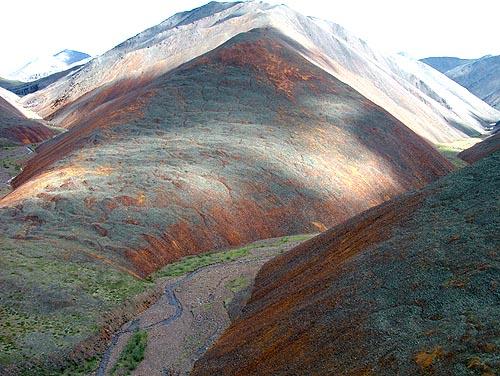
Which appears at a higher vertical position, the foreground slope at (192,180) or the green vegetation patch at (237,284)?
the foreground slope at (192,180)

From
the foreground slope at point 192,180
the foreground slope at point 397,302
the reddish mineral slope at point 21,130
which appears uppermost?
the reddish mineral slope at point 21,130

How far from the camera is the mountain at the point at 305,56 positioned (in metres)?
104

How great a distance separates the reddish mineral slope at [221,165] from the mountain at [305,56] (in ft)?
70.2

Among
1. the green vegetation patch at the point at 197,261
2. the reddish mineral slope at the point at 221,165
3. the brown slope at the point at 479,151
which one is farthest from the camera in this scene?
the brown slope at the point at 479,151

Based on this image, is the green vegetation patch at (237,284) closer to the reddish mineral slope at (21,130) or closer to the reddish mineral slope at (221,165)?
the reddish mineral slope at (221,165)

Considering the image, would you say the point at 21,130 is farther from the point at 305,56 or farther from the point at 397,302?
the point at 397,302

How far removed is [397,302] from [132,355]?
1090 cm

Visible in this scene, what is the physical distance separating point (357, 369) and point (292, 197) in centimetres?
3297

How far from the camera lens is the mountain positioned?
104 metres

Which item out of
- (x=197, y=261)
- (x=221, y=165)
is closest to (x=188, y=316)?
(x=197, y=261)

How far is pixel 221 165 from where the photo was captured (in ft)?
154

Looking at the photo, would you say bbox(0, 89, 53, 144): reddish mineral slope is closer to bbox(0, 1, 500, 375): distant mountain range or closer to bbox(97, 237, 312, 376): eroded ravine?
bbox(0, 1, 500, 375): distant mountain range

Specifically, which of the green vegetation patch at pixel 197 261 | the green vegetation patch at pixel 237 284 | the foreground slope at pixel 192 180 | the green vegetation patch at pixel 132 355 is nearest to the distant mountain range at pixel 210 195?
the foreground slope at pixel 192 180

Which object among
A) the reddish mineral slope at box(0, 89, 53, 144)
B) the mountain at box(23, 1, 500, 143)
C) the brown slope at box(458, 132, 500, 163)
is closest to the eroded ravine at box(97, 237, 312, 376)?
the mountain at box(23, 1, 500, 143)
